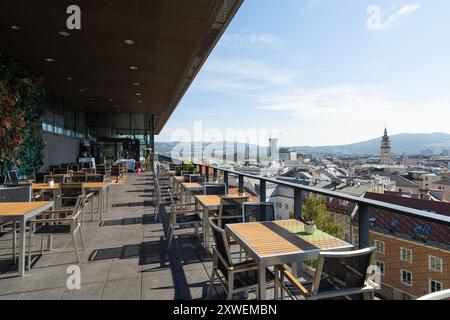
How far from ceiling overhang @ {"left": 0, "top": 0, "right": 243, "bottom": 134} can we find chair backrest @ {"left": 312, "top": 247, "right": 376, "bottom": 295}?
4916 millimetres

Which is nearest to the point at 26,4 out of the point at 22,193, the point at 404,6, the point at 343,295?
the point at 22,193

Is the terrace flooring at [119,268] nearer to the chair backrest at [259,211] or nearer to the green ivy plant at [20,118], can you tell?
the chair backrest at [259,211]

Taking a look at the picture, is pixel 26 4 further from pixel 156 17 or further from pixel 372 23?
pixel 372 23

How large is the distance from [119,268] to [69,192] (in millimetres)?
1896

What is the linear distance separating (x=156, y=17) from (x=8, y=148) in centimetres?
515

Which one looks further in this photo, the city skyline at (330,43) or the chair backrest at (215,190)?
the city skyline at (330,43)

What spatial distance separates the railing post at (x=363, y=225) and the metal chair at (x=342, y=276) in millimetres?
660

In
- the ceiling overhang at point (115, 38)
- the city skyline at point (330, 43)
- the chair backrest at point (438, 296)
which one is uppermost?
the city skyline at point (330, 43)

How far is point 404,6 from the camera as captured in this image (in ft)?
17.0

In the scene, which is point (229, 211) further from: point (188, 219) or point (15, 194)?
point (15, 194)

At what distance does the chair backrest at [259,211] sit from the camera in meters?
3.12

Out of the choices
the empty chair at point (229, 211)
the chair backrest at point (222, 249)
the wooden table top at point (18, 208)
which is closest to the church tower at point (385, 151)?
the empty chair at point (229, 211)

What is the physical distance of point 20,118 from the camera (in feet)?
24.7

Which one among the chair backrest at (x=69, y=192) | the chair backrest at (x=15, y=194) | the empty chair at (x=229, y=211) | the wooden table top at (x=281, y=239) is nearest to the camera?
the wooden table top at (x=281, y=239)
